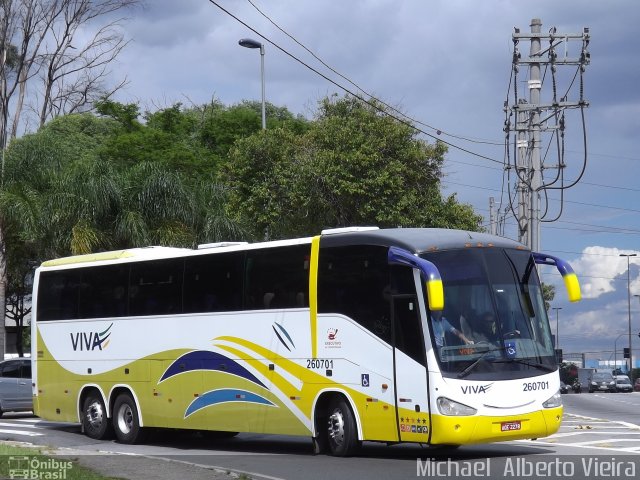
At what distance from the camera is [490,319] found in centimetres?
1515

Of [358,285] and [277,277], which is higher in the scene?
[277,277]

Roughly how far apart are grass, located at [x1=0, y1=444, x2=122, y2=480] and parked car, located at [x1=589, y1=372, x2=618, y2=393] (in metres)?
56.0

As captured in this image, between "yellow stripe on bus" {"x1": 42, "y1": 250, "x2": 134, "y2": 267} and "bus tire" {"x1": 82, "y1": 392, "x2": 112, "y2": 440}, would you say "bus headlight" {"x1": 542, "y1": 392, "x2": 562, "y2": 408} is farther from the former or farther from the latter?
"bus tire" {"x1": 82, "y1": 392, "x2": 112, "y2": 440}

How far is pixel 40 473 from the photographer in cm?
1301

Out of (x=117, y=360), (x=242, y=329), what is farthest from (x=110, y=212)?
(x=242, y=329)

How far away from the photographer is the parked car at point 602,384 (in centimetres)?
6694

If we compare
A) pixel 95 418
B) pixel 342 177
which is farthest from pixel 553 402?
pixel 342 177

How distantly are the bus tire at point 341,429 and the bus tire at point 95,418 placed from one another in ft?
19.8

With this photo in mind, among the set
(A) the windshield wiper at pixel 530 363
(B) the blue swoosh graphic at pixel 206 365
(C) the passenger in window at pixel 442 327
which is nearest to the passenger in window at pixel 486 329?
(C) the passenger in window at pixel 442 327

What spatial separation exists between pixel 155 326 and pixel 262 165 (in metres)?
17.1

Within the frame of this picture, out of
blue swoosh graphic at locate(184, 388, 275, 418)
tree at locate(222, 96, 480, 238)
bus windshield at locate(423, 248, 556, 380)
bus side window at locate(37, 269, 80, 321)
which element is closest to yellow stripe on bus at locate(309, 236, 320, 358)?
blue swoosh graphic at locate(184, 388, 275, 418)

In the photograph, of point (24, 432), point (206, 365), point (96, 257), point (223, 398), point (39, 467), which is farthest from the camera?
point (24, 432)

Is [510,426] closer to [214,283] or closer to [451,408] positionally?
[451,408]

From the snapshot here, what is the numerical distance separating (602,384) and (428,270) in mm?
55730
